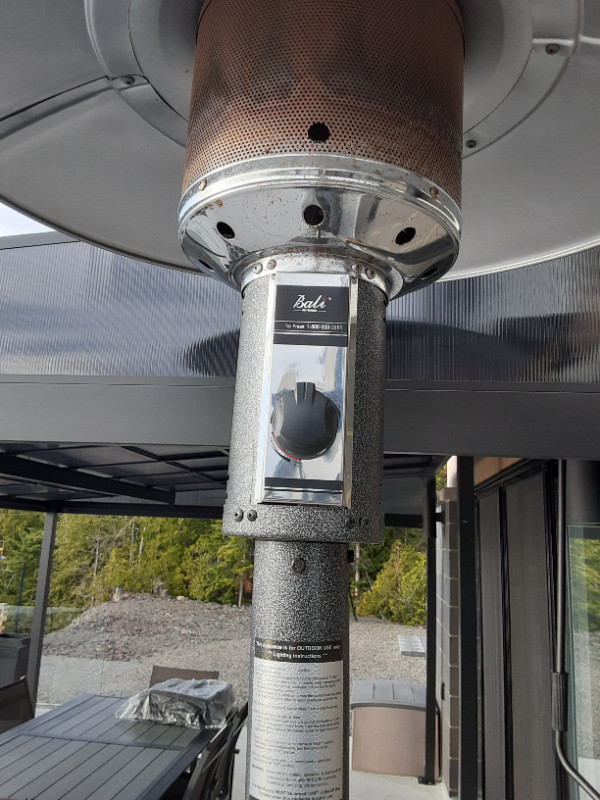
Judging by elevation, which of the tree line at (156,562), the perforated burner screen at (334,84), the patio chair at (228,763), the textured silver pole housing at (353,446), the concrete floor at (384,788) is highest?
the perforated burner screen at (334,84)

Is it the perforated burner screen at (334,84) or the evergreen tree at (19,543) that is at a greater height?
the perforated burner screen at (334,84)

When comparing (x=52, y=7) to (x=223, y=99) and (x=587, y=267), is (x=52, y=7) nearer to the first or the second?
(x=223, y=99)

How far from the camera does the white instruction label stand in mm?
1003

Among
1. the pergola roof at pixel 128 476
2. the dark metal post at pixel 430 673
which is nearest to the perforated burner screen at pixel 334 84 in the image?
the pergola roof at pixel 128 476

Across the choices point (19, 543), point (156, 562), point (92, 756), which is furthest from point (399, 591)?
point (92, 756)

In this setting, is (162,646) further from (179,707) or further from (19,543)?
(179,707)

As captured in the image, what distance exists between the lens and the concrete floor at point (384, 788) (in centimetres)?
570

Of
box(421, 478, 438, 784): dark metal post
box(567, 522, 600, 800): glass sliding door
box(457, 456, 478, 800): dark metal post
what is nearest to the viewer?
box(567, 522, 600, 800): glass sliding door

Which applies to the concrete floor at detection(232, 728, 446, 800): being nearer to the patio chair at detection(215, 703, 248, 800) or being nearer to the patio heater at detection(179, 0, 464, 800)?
the patio chair at detection(215, 703, 248, 800)

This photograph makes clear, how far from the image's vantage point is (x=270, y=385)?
41.2 inches

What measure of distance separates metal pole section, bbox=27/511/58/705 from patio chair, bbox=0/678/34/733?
5.44 feet

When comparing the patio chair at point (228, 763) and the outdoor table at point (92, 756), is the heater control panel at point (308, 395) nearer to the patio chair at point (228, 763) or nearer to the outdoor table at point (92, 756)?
the outdoor table at point (92, 756)

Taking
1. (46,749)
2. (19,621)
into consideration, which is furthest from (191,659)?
(46,749)

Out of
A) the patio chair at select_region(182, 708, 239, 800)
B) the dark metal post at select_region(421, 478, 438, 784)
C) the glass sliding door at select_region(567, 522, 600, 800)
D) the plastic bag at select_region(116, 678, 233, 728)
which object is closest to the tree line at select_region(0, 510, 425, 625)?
the dark metal post at select_region(421, 478, 438, 784)
